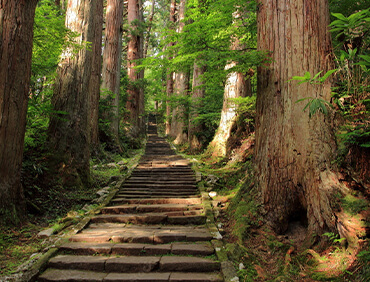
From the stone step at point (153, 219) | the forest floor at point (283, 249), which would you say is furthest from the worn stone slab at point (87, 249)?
the forest floor at point (283, 249)

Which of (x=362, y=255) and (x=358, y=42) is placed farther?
(x=358, y=42)

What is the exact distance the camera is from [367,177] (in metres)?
3.79

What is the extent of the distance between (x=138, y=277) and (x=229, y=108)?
25.4 feet

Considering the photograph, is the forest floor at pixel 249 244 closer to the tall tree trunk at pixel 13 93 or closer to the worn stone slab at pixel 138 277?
the tall tree trunk at pixel 13 93

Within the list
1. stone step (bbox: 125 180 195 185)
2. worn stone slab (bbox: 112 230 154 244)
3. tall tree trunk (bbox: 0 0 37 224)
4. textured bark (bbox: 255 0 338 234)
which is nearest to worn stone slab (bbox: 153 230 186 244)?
worn stone slab (bbox: 112 230 154 244)

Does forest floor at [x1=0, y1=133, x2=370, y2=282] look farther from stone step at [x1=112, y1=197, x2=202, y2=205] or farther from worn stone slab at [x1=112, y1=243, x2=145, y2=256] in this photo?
worn stone slab at [x1=112, y1=243, x2=145, y2=256]

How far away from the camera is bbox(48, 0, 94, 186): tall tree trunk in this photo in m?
6.83

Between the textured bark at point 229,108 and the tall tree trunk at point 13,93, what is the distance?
21.7 feet

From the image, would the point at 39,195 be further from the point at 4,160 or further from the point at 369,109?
the point at 369,109

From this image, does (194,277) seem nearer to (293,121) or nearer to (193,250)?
(193,250)

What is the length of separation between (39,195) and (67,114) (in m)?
2.26

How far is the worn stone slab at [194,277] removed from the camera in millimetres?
3500

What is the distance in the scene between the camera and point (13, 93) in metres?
4.50

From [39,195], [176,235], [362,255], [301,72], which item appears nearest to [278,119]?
[301,72]
